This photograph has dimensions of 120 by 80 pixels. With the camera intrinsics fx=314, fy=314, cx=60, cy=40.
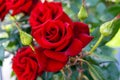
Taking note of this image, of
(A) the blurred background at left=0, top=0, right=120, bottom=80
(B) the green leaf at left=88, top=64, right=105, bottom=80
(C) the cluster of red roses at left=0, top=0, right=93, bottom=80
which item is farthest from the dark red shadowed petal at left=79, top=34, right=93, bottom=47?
(A) the blurred background at left=0, top=0, right=120, bottom=80

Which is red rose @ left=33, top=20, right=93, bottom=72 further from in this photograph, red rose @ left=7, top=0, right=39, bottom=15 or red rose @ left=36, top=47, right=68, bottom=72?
red rose @ left=7, top=0, right=39, bottom=15

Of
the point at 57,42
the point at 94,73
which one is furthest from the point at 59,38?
the point at 94,73

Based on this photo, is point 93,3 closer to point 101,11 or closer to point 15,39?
point 101,11

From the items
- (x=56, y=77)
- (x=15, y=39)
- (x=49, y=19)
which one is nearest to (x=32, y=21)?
(x=49, y=19)

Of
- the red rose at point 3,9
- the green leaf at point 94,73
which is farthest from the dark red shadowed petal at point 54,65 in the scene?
the red rose at point 3,9

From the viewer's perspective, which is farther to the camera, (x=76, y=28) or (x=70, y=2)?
(x=70, y=2)

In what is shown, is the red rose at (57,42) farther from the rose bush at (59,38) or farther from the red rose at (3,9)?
the red rose at (3,9)
